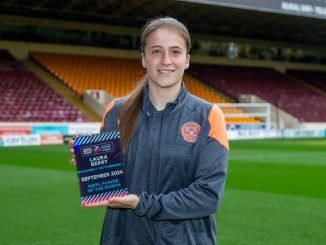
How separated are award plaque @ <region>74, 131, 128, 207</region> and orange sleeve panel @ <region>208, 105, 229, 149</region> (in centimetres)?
40

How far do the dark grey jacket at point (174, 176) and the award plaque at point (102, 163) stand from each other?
0.08 m

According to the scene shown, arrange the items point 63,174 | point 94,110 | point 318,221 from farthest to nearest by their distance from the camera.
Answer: point 94,110 < point 63,174 < point 318,221

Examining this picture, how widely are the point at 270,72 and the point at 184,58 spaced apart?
39817 mm

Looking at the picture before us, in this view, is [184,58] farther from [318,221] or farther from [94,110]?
[94,110]

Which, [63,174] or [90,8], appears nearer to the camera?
[63,174]

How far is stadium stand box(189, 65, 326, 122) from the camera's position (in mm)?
36875

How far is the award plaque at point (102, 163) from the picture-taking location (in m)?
2.54

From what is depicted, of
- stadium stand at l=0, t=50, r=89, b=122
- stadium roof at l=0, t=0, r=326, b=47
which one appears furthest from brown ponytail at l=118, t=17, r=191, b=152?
stadium roof at l=0, t=0, r=326, b=47

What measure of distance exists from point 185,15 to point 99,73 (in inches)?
222

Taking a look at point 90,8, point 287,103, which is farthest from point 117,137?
point 287,103

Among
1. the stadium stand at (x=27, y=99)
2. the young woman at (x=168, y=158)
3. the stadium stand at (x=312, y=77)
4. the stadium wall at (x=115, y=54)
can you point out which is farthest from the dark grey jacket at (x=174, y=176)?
the stadium stand at (x=312, y=77)

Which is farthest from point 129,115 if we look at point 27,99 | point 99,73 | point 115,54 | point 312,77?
point 312,77

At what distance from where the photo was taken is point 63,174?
13648 mm

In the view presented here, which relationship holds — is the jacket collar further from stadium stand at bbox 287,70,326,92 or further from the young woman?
stadium stand at bbox 287,70,326,92
